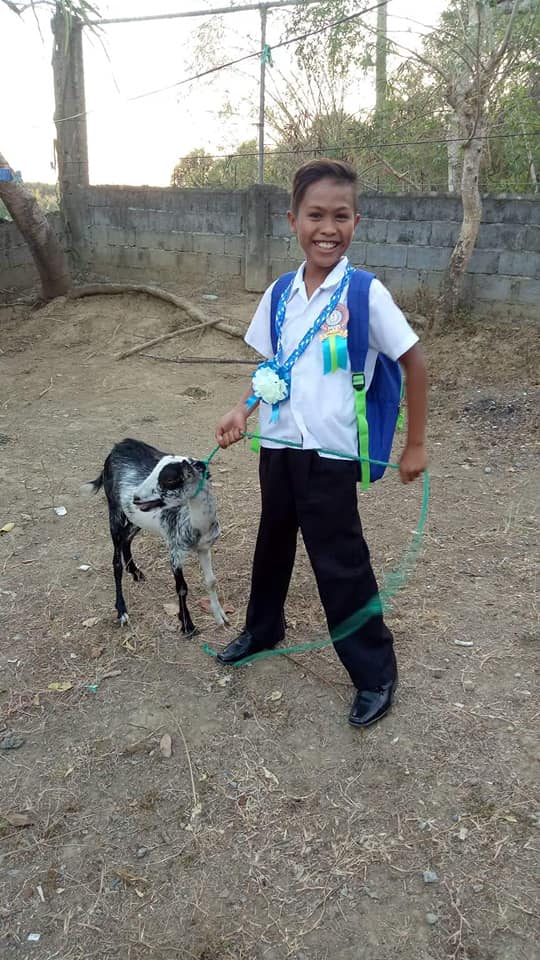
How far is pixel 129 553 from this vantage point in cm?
349

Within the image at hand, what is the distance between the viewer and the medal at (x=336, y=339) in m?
2.18

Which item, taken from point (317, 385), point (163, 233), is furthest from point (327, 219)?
point (163, 233)

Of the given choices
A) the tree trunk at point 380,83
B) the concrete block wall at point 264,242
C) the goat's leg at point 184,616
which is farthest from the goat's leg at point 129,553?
the tree trunk at point 380,83

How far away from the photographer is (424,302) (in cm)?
768

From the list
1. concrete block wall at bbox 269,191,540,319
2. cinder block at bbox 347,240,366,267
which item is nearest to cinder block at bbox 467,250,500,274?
concrete block wall at bbox 269,191,540,319

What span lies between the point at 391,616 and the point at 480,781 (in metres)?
1.04

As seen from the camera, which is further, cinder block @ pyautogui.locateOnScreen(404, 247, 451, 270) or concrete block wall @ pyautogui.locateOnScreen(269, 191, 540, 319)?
cinder block @ pyautogui.locateOnScreen(404, 247, 451, 270)

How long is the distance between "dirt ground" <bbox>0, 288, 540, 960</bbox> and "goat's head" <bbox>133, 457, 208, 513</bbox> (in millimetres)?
768

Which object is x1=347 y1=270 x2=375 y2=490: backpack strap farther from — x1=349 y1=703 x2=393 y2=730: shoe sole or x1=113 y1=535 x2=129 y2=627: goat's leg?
x1=113 y1=535 x2=129 y2=627: goat's leg

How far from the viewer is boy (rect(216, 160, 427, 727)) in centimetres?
217

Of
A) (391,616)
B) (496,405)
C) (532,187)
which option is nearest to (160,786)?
(391,616)

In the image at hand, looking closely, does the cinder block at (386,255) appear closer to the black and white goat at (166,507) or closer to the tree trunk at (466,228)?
the tree trunk at (466,228)

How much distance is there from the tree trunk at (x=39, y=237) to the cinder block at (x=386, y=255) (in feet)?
13.1

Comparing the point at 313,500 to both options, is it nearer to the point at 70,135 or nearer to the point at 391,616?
the point at 391,616
